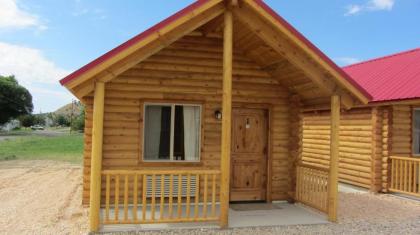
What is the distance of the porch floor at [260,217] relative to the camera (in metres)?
6.55

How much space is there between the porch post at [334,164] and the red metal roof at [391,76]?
3.22 meters

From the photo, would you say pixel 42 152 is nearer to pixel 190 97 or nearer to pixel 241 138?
pixel 190 97

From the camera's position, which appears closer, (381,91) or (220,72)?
(220,72)

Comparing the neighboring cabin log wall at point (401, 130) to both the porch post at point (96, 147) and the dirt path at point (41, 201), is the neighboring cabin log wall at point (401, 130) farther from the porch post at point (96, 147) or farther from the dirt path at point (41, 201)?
the dirt path at point (41, 201)

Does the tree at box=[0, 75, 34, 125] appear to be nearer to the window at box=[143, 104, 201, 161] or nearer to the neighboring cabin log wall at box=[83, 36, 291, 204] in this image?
the neighboring cabin log wall at box=[83, 36, 291, 204]

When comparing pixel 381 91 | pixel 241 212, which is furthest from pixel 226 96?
pixel 381 91

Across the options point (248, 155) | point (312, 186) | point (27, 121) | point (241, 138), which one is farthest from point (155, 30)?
point (27, 121)

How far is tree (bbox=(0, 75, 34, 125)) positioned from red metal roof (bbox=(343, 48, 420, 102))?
170 feet

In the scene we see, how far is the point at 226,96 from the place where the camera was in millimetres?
6434

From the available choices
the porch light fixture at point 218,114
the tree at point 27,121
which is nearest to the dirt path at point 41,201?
the porch light fixture at point 218,114

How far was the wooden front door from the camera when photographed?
867 centimetres

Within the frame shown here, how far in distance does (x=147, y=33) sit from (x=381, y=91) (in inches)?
307

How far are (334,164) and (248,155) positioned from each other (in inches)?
86.1

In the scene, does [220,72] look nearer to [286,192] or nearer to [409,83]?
[286,192]
